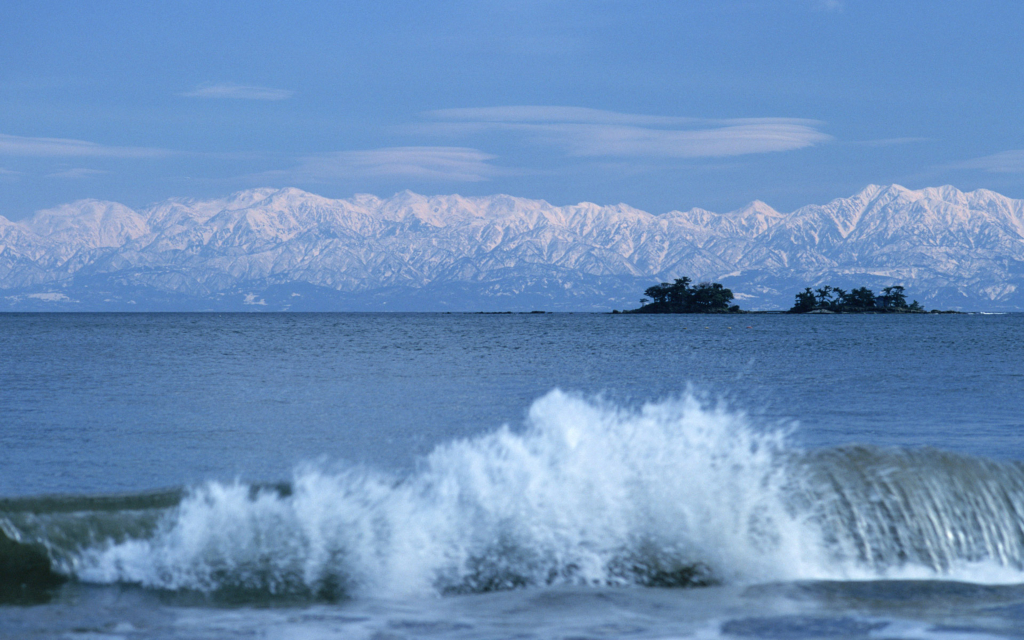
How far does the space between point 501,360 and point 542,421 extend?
43.7 metres

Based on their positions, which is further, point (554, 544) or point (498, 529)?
point (498, 529)

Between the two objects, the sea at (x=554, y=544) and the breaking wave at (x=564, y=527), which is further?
the breaking wave at (x=564, y=527)

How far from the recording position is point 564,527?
1110 centimetres

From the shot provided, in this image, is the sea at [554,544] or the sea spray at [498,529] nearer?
the sea at [554,544]

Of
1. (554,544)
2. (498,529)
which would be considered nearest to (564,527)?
(554,544)

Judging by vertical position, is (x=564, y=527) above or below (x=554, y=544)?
above

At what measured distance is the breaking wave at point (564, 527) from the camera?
10.2m

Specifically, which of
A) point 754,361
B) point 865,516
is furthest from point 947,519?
point 754,361

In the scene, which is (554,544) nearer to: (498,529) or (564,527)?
(564,527)

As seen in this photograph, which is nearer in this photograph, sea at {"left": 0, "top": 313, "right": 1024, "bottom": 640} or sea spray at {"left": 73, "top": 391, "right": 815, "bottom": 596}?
sea at {"left": 0, "top": 313, "right": 1024, "bottom": 640}

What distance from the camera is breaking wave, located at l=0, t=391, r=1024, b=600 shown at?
10.2 metres

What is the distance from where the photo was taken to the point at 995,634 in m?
8.30

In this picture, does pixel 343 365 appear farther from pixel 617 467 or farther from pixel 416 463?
pixel 617 467

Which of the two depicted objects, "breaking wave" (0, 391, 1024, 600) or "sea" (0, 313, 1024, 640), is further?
"breaking wave" (0, 391, 1024, 600)
